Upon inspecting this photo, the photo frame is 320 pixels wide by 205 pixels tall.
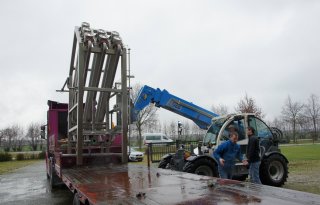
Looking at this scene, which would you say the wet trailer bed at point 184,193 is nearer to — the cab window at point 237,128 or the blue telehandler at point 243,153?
the blue telehandler at point 243,153

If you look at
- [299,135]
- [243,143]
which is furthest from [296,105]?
[243,143]

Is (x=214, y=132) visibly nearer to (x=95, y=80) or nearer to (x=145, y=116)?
(x=95, y=80)

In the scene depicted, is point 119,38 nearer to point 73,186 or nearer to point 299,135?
point 73,186

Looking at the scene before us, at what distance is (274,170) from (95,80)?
5687 millimetres

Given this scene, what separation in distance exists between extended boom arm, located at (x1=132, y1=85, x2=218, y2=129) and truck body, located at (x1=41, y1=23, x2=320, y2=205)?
2261mm

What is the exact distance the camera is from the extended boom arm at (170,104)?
1112cm

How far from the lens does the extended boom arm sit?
36.5 feet

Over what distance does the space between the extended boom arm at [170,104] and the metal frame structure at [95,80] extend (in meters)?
2.52

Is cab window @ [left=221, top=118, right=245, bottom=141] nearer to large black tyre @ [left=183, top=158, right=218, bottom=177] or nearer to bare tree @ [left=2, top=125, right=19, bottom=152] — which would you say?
large black tyre @ [left=183, top=158, right=218, bottom=177]

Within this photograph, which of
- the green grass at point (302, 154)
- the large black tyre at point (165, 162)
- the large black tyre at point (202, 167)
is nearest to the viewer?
the large black tyre at point (202, 167)

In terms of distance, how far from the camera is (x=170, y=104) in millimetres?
11180

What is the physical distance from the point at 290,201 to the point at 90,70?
6.07 m

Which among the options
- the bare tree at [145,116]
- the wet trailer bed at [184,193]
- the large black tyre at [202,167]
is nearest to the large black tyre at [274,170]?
the large black tyre at [202,167]

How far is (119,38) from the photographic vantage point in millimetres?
7875
